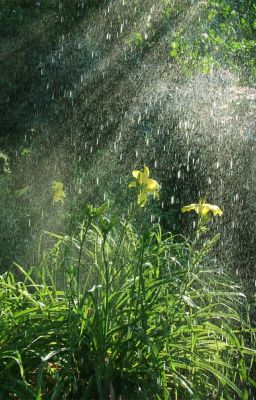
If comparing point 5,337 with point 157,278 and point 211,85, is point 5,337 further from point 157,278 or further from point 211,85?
point 211,85

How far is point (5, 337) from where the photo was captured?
2.00m

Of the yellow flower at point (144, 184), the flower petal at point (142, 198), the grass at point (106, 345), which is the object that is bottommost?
the grass at point (106, 345)

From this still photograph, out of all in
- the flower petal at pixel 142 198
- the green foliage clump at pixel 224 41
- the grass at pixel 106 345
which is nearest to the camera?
the grass at pixel 106 345

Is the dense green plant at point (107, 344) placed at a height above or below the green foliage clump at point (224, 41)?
below

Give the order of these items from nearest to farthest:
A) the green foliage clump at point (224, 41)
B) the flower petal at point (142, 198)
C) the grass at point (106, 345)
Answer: the grass at point (106, 345) < the flower petal at point (142, 198) < the green foliage clump at point (224, 41)

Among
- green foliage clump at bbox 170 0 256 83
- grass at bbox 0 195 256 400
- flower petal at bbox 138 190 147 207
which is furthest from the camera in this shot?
green foliage clump at bbox 170 0 256 83

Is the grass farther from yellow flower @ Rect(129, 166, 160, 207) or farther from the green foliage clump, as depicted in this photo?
the green foliage clump

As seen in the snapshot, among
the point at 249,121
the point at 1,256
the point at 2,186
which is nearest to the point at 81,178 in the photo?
the point at 2,186

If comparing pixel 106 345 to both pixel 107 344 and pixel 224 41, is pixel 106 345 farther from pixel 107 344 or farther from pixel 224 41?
pixel 224 41

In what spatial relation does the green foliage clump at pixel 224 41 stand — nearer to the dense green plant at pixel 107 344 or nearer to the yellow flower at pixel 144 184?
the yellow flower at pixel 144 184

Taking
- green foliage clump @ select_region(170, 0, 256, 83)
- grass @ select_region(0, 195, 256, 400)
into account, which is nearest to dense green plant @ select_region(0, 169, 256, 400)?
grass @ select_region(0, 195, 256, 400)

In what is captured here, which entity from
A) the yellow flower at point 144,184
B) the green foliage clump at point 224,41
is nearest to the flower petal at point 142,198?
the yellow flower at point 144,184

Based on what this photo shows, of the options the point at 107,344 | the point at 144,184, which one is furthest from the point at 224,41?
the point at 107,344

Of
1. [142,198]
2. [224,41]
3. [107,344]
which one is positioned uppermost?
[224,41]
